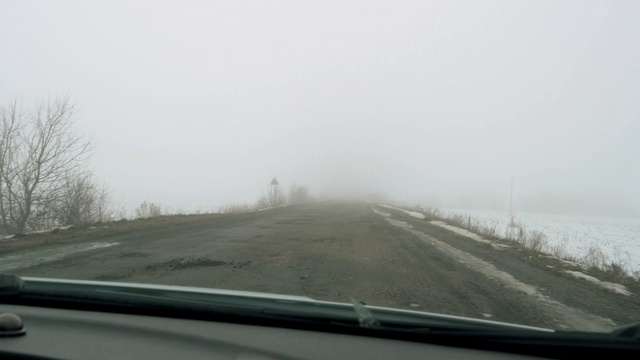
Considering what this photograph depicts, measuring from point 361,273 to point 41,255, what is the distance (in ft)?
19.4

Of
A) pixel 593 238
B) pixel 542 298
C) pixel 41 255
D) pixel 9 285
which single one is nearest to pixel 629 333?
pixel 9 285

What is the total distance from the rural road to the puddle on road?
0.02 meters

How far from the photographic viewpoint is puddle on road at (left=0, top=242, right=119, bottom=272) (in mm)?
7191

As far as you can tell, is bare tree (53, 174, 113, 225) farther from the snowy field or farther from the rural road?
the snowy field

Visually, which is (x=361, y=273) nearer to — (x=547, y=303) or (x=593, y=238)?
(x=547, y=303)

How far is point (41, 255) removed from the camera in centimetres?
828

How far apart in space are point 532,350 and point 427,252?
826cm

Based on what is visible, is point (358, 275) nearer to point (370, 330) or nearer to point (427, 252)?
point (427, 252)

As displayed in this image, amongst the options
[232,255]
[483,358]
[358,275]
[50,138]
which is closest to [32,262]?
[232,255]

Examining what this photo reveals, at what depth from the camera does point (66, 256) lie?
8172 millimetres

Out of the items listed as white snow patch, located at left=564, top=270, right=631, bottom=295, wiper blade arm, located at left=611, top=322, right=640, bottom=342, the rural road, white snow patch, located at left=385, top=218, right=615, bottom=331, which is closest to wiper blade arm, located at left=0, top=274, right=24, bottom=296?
Answer: the rural road

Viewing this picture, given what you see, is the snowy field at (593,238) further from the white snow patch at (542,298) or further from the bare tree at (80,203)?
the bare tree at (80,203)

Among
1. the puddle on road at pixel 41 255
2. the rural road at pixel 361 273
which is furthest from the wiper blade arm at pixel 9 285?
the puddle on road at pixel 41 255

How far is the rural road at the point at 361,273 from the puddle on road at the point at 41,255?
0.06ft
